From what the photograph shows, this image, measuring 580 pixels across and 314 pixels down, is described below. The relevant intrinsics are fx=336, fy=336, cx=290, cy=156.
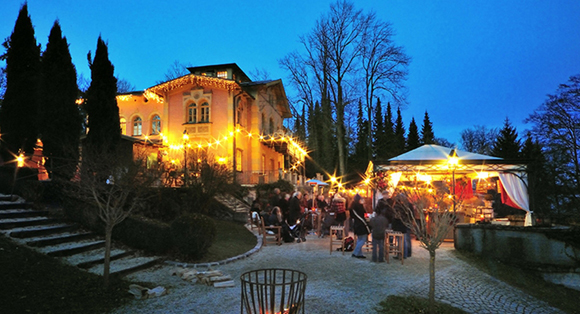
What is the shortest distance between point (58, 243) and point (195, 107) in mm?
16689

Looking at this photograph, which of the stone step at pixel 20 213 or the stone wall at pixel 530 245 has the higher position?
the stone step at pixel 20 213

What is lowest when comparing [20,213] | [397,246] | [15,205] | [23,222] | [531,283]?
[531,283]

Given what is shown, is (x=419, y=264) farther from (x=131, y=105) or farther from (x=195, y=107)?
(x=131, y=105)

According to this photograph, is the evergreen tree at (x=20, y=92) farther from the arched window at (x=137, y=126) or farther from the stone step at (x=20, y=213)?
the arched window at (x=137, y=126)

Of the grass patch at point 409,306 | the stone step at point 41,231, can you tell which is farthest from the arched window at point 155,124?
the grass patch at point 409,306

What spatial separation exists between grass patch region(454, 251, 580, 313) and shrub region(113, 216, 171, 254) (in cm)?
764

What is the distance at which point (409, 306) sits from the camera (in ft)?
16.4

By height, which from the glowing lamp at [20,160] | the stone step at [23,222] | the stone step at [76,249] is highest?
the glowing lamp at [20,160]

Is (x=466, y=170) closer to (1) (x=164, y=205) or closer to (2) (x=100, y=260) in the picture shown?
(1) (x=164, y=205)

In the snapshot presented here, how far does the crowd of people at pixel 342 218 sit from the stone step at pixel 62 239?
505 cm

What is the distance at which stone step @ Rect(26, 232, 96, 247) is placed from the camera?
6709mm

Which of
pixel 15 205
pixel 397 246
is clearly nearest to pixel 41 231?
pixel 15 205

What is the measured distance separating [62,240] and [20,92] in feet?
20.8

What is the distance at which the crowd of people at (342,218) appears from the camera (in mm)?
8297
